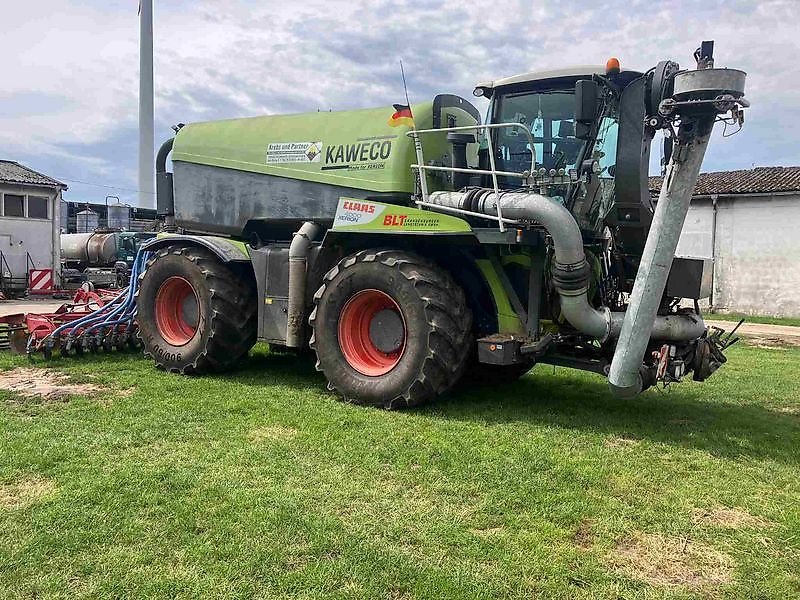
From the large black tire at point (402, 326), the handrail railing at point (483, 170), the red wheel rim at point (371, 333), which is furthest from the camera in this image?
the red wheel rim at point (371, 333)

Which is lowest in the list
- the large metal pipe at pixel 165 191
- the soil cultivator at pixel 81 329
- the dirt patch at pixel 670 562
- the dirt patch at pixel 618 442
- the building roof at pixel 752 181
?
the dirt patch at pixel 670 562

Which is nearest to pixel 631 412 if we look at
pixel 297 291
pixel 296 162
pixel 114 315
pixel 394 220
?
pixel 394 220

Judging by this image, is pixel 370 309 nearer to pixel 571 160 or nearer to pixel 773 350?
pixel 571 160

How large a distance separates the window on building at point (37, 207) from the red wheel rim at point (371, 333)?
784 inches

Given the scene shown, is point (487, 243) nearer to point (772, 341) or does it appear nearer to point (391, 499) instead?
point (391, 499)

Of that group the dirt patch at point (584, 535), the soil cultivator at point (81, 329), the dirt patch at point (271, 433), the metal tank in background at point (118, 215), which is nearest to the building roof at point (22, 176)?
the metal tank in background at point (118, 215)

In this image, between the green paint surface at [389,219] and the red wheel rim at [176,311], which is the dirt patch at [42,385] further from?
the green paint surface at [389,219]

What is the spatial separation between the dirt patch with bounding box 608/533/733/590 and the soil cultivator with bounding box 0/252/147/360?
23.2 feet

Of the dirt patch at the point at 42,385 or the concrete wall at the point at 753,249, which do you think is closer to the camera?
the dirt patch at the point at 42,385

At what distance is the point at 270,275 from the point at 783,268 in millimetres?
19116

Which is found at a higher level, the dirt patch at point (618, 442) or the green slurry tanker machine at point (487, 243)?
the green slurry tanker machine at point (487, 243)

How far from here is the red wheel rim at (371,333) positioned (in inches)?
264

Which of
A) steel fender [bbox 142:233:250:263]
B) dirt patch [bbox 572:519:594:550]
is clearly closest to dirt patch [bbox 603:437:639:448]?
dirt patch [bbox 572:519:594:550]

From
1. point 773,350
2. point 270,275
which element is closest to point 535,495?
point 270,275
